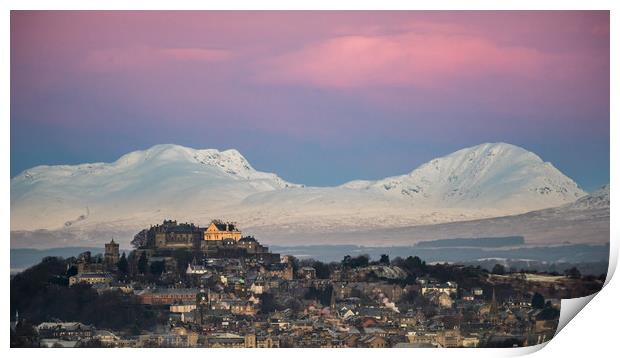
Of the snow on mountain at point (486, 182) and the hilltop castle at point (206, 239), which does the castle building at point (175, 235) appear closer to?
the hilltop castle at point (206, 239)

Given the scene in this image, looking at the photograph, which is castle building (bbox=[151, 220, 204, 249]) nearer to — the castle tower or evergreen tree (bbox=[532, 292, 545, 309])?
the castle tower

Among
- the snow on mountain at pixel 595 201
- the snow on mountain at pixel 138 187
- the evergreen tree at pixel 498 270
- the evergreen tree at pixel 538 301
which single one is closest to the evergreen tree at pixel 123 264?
the snow on mountain at pixel 138 187

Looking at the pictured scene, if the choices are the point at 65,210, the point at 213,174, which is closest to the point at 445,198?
the point at 213,174

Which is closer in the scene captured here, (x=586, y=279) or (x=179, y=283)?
(x=586, y=279)

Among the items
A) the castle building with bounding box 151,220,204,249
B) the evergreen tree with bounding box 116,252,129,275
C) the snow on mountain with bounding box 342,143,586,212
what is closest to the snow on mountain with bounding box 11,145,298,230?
the castle building with bounding box 151,220,204,249

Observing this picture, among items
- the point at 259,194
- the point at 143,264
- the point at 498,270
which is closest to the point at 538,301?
the point at 498,270

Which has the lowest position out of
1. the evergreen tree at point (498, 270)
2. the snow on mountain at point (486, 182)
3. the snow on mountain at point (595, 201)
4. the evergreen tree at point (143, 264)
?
the evergreen tree at point (498, 270)

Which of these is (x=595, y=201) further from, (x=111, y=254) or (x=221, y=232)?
(x=111, y=254)

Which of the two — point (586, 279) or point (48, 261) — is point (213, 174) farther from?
point (586, 279)

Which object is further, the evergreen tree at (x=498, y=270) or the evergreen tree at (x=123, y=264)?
the evergreen tree at (x=123, y=264)
